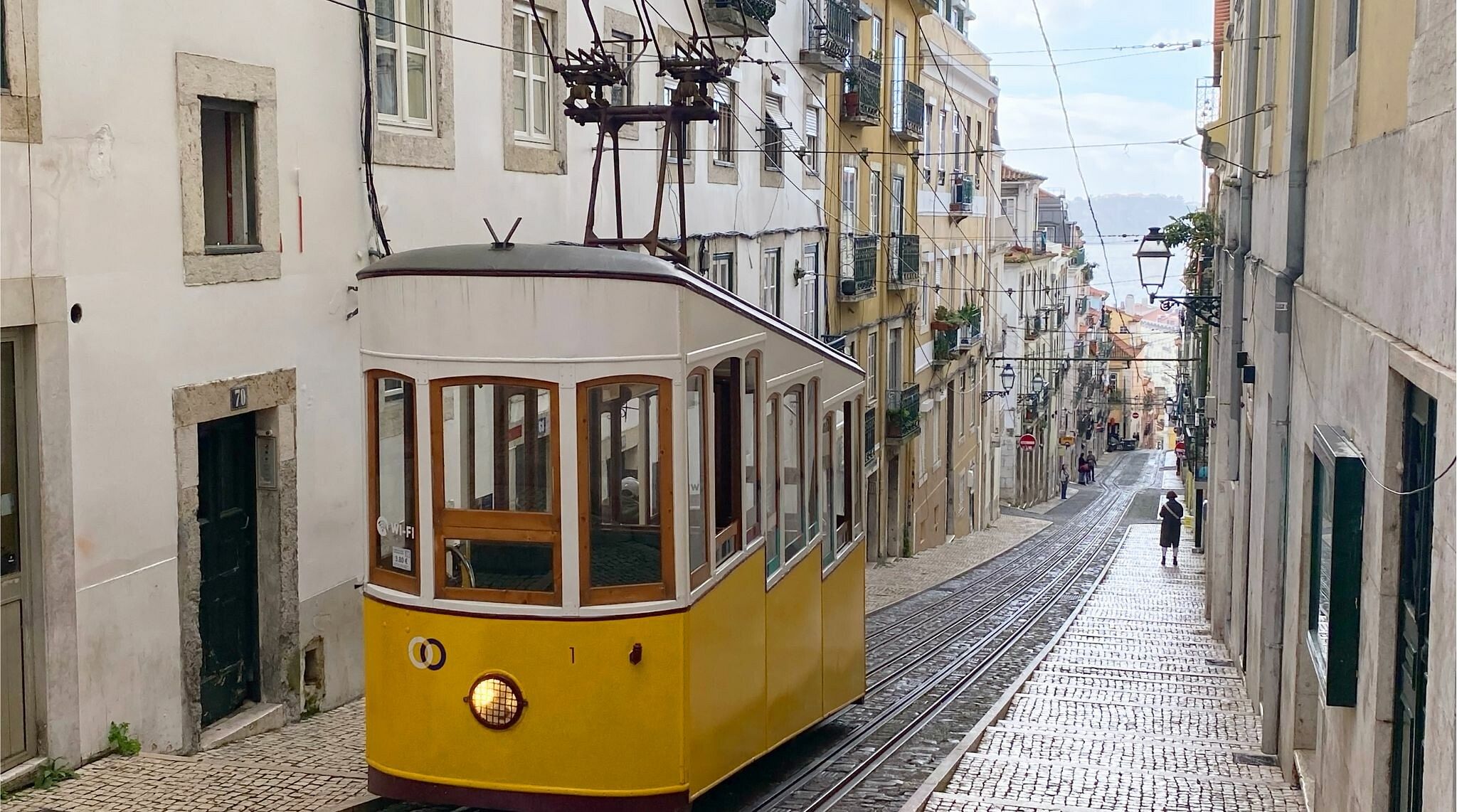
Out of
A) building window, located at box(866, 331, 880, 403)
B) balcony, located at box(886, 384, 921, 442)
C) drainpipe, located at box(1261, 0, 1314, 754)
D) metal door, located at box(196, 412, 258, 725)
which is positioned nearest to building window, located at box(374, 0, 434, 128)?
metal door, located at box(196, 412, 258, 725)

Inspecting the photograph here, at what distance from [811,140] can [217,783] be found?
17990 mm

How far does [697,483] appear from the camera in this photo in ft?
22.2

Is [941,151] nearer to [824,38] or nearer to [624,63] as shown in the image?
[824,38]

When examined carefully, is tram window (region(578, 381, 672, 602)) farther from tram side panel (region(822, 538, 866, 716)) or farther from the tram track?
tram side panel (region(822, 538, 866, 716))

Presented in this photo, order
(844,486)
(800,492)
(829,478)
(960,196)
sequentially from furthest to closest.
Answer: (960,196) → (844,486) → (829,478) → (800,492)

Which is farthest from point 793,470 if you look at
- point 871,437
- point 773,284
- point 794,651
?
point 871,437

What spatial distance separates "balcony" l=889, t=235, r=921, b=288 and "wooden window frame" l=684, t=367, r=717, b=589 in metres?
20.9

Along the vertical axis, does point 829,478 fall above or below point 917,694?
above

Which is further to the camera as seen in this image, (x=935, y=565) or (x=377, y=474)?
(x=935, y=565)

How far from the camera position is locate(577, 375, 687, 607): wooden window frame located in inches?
252

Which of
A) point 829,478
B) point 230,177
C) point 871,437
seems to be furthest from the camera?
point 871,437

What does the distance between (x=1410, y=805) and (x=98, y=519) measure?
617 centimetres

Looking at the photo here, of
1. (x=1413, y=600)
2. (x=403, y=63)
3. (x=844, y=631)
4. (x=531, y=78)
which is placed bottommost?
(x=844, y=631)

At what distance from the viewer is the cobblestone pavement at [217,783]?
693cm
